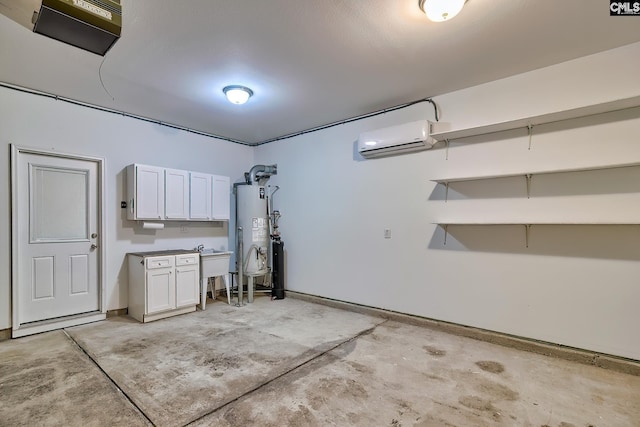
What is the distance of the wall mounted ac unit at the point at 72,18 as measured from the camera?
5.22 ft

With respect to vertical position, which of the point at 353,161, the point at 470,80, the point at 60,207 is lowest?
the point at 60,207

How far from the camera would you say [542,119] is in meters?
2.89

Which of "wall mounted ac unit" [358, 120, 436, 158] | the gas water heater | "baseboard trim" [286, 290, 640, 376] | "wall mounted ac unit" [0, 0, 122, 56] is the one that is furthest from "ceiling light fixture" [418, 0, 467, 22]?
the gas water heater

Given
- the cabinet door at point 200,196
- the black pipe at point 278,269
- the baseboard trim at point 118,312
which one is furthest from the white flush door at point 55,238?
the black pipe at point 278,269

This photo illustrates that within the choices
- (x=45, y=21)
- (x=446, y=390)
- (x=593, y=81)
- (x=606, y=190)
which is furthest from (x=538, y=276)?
(x=45, y=21)

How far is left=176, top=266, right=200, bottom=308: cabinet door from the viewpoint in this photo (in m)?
4.21

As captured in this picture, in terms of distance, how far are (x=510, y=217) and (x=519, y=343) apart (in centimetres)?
127

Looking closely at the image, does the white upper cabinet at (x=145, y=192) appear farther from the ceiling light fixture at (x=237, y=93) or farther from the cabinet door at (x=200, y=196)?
the ceiling light fixture at (x=237, y=93)

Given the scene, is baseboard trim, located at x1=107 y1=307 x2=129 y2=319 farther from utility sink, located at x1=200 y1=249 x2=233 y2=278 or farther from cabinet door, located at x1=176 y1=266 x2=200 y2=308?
utility sink, located at x1=200 y1=249 x2=233 y2=278

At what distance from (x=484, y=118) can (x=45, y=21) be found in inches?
145

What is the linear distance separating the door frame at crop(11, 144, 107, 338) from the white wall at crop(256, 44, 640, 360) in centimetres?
307

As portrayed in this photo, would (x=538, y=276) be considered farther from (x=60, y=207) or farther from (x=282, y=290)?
(x=60, y=207)

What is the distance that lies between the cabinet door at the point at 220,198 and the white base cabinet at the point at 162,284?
85cm

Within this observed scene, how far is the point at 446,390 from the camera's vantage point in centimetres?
233
